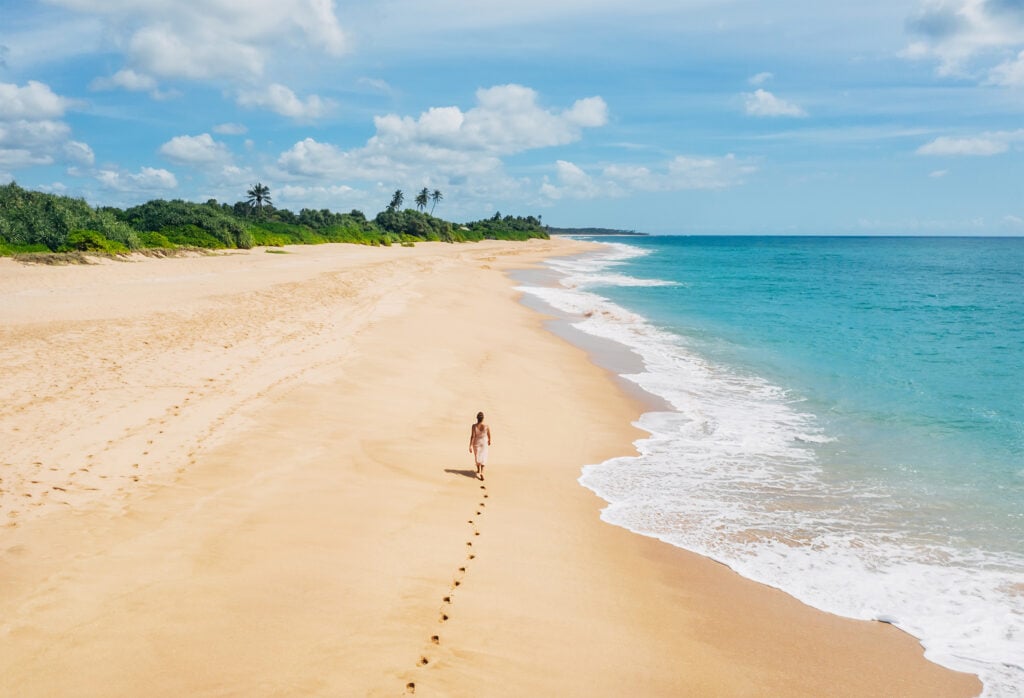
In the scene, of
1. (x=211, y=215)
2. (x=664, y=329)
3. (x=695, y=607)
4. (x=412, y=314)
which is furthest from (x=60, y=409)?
(x=211, y=215)

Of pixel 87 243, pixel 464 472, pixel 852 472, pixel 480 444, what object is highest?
pixel 87 243

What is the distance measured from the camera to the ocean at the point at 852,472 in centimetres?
755

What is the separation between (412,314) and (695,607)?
1905 centimetres

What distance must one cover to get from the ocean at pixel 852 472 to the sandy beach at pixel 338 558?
610mm

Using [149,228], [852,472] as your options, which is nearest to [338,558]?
[852,472]

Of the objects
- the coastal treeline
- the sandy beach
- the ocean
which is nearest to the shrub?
the coastal treeline

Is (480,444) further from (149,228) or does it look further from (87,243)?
(149,228)

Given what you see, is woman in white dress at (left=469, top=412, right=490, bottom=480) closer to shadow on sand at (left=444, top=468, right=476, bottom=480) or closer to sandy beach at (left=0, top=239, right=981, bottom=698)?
shadow on sand at (left=444, top=468, right=476, bottom=480)

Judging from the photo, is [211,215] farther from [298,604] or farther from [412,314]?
[298,604]

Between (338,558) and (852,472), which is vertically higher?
(338,558)

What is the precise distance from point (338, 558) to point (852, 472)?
359 inches

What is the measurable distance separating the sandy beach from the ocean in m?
0.61

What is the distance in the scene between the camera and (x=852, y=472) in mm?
11539

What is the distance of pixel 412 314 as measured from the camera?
979 inches
